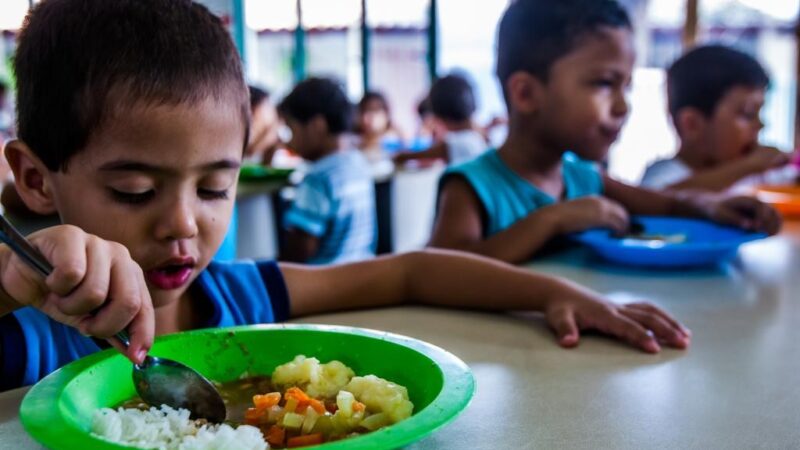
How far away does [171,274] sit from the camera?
882mm

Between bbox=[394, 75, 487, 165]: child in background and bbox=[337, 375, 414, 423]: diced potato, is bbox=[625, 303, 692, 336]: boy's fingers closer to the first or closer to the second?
bbox=[337, 375, 414, 423]: diced potato

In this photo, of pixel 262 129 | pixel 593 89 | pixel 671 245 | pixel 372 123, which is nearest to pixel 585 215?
pixel 671 245

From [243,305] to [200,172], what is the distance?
0.95ft

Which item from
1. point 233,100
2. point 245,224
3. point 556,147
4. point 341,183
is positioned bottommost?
point 245,224

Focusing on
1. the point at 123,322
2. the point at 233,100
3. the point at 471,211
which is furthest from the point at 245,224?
the point at 123,322

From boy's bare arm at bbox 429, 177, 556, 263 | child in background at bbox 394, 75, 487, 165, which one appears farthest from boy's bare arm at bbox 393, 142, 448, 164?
boy's bare arm at bbox 429, 177, 556, 263

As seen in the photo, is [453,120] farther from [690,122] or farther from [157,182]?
[157,182]

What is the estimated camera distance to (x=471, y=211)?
1744 millimetres

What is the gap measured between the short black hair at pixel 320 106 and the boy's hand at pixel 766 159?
5.64 feet

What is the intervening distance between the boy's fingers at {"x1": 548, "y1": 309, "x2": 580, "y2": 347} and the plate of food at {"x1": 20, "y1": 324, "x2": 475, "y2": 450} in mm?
274

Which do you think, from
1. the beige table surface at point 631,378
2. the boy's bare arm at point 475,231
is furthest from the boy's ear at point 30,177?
the boy's bare arm at point 475,231

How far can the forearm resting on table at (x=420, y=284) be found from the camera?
3.61 feet

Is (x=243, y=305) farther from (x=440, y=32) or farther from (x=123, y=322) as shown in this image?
(x=440, y=32)

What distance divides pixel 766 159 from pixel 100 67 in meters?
2.03
